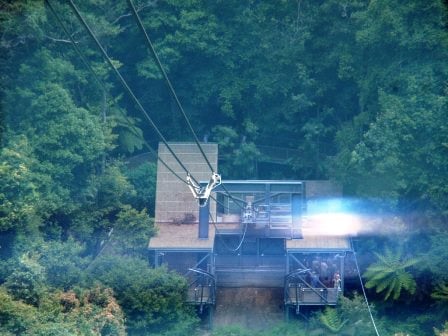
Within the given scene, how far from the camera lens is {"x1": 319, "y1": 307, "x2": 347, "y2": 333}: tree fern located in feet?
68.1

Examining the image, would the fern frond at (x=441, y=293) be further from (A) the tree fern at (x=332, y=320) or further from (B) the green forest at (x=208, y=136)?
(A) the tree fern at (x=332, y=320)

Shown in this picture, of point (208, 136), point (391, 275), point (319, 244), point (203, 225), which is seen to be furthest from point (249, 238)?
point (208, 136)

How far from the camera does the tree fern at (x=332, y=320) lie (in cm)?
2077

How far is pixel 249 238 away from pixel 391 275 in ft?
14.4

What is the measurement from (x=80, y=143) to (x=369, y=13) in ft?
30.6

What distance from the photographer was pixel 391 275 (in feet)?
72.4

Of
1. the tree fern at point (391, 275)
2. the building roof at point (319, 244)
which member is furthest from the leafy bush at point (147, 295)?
the tree fern at point (391, 275)

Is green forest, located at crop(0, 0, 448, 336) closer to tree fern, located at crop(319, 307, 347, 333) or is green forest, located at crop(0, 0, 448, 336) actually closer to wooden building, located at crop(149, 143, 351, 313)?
tree fern, located at crop(319, 307, 347, 333)

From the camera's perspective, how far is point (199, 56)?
27984mm

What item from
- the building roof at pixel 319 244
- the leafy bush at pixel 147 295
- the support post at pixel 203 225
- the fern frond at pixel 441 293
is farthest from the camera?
the support post at pixel 203 225

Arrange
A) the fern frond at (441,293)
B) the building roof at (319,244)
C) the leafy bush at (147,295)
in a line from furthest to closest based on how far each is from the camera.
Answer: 1. the building roof at (319,244)
2. the fern frond at (441,293)
3. the leafy bush at (147,295)

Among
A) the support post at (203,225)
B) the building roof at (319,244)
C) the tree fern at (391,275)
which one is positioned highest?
the support post at (203,225)

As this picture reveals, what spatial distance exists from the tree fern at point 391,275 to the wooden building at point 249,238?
90 centimetres

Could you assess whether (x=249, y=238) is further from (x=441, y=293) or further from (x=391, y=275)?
A: (x=441, y=293)
